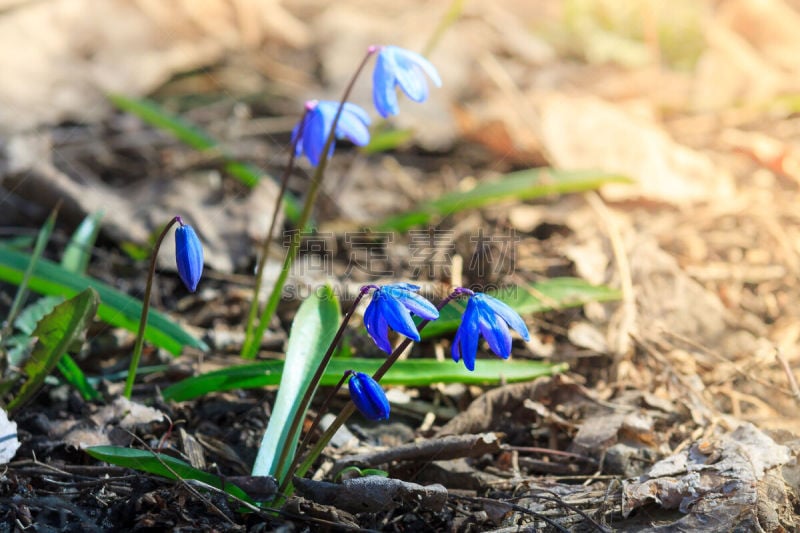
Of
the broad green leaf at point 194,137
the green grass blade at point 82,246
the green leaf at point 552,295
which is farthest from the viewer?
the broad green leaf at point 194,137

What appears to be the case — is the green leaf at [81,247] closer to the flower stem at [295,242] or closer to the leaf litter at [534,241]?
the leaf litter at [534,241]

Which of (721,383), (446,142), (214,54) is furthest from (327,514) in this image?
(214,54)

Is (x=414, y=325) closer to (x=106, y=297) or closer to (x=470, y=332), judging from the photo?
(x=470, y=332)

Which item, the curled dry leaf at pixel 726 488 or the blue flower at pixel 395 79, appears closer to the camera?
the curled dry leaf at pixel 726 488

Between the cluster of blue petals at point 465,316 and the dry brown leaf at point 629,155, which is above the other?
the dry brown leaf at point 629,155

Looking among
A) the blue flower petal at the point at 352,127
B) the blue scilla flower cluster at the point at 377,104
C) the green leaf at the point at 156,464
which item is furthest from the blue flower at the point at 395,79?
the green leaf at the point at 156,464

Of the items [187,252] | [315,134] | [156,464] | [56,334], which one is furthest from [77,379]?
[315,134]

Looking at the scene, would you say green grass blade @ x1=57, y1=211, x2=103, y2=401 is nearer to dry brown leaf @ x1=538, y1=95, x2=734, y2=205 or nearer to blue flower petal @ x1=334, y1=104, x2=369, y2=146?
blue flower petal @ x1=334, y1=104, x2=369, y2=146

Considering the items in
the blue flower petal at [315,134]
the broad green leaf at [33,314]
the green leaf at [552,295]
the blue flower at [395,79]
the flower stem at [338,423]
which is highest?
the blue flower at [395,79]
